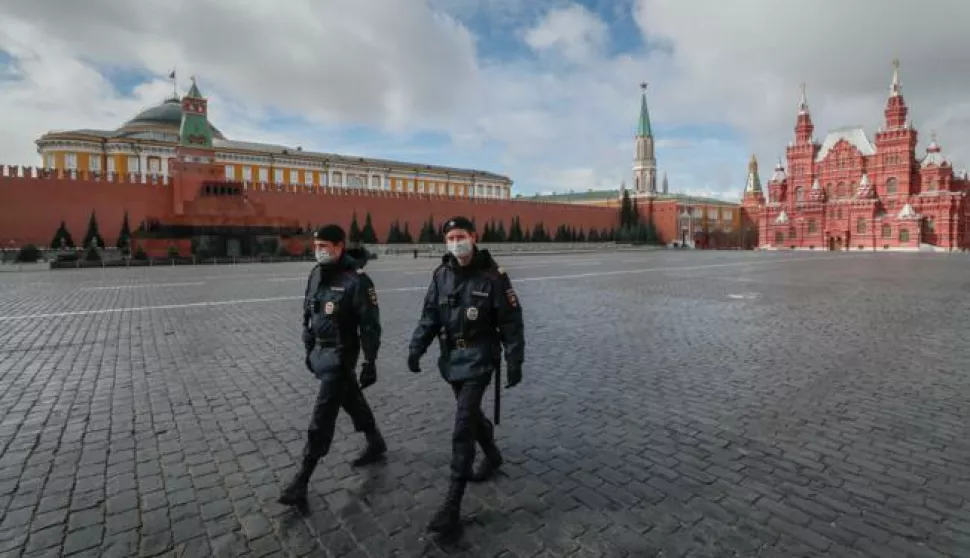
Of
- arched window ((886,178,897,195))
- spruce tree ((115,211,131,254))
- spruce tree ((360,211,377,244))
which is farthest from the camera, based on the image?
arched window ((886,178,897,195))

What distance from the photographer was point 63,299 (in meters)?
11.5

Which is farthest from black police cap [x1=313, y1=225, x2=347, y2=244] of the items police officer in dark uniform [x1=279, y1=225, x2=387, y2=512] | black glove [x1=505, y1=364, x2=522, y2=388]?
black glove [x1=505, y1=364, x2=522, y2=388]

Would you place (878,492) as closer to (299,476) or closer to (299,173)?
(299,476)

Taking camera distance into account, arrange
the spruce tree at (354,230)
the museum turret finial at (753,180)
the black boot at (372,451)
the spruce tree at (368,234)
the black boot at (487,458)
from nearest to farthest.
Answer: the black boot at (487,458) → the black boot at (372,451) → the spruce tree at (354,230) → the spruce tree at (368,234) → the museum turret finial at (753,180)

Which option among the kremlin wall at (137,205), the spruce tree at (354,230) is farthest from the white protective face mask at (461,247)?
the spruce tree at (354,230)

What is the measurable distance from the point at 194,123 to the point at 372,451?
40.8 meters

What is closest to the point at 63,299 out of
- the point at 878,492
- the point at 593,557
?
the point at 593,557

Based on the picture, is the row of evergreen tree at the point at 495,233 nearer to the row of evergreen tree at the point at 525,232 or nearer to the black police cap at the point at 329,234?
the row of evergreen tree at the point at 525,232

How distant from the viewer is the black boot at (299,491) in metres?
2.69

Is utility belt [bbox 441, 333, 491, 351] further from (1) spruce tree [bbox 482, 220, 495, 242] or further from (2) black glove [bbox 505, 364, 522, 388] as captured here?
(1) spruce tree [bbox 482, 220, 495, 242]

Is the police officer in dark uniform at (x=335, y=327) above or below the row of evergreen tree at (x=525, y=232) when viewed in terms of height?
below

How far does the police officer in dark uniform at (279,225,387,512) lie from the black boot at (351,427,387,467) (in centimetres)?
34

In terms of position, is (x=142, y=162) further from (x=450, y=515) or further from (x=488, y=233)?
(x=450, y=515)

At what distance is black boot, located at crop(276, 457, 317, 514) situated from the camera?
2.69 meters
